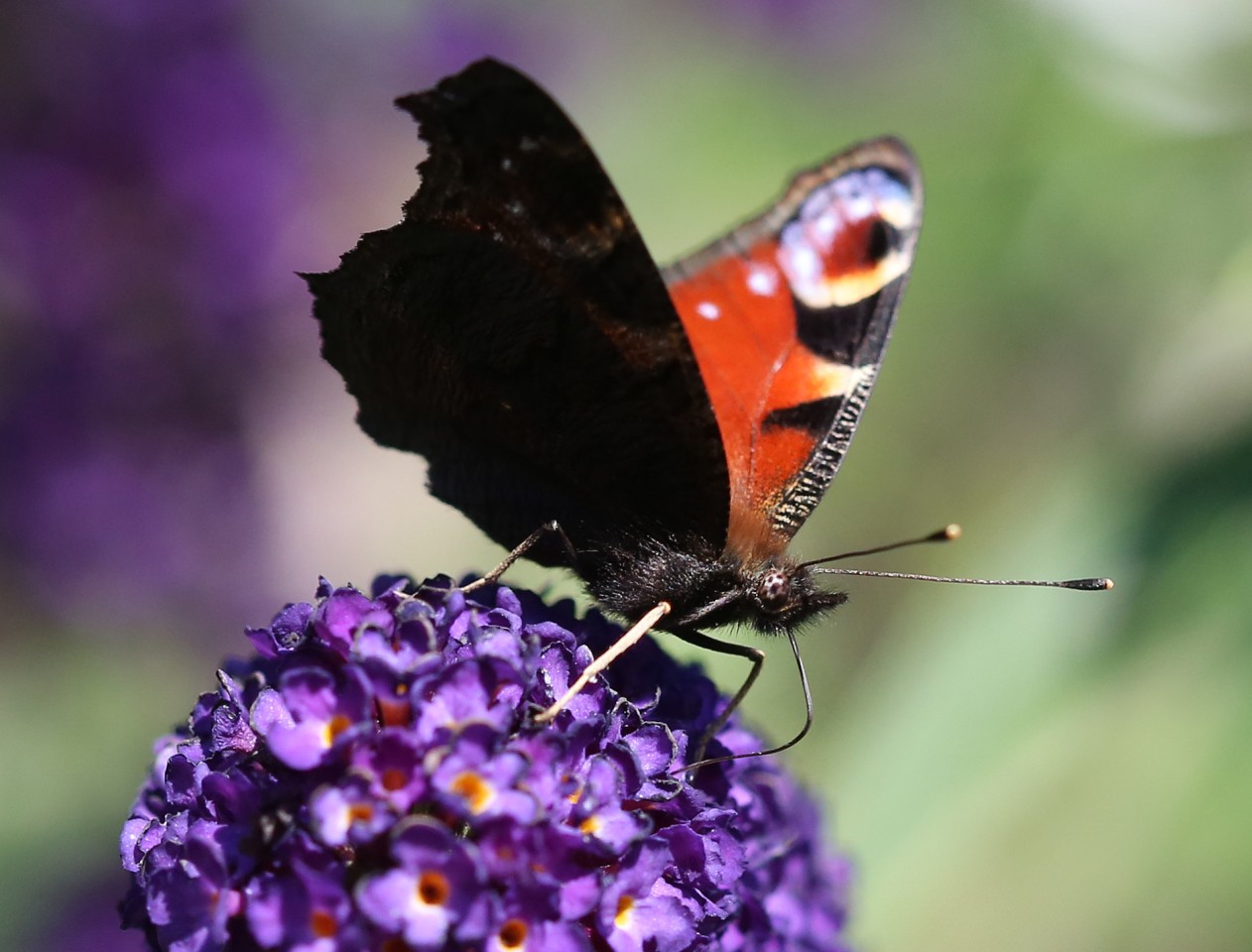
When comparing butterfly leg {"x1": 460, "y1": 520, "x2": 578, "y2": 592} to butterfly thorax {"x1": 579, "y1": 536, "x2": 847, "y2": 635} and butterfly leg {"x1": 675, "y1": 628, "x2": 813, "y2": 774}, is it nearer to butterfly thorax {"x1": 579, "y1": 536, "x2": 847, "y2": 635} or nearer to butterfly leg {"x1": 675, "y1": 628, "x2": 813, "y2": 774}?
butterfly thorax {"x1": 579, "y1": 536, "x2": 847, "y2": 635}

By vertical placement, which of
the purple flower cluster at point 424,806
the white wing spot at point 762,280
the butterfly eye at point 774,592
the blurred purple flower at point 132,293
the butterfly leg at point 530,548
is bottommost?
the purple flower cluster at point 424,806

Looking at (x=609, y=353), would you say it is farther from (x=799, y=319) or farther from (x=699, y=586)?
(x=799, y=319)

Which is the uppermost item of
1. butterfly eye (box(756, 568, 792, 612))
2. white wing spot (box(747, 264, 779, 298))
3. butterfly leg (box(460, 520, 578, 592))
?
white wing spot (box(747, 264, 779, 298))

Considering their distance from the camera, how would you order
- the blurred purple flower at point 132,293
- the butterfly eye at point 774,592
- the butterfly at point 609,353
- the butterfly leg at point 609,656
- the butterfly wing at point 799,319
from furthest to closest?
the blurred purple flower at point 132,293 → the butterfly wing at point 799,319 → the butterfly eye at point 774,592 → the butterfly at point 609,353 → the butterfly leg at point 609,656

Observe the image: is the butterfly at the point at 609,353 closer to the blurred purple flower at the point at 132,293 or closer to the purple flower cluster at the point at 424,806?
the purple flower cluster at the point at 424,806

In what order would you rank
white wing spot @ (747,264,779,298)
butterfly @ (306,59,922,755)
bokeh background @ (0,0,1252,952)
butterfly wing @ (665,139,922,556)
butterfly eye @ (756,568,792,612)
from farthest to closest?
1. bokeh background @ (0,0,1252,952)
2. white wing spot @ (747,264,779,298)
3. butterfly wing @ (665,139,922,556)
4. butterfly eye @ (756,568,792,612)
5. butterfly @ (306,59,922,755)

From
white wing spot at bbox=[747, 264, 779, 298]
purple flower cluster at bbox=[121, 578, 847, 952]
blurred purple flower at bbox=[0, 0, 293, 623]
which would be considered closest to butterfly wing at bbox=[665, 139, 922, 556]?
white wing spot at bbox=[747, 264, 779, 298]

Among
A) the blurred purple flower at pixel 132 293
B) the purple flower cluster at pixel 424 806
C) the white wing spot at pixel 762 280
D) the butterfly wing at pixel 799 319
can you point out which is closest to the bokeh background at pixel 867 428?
the blurred purple flower at pixel 132 293
